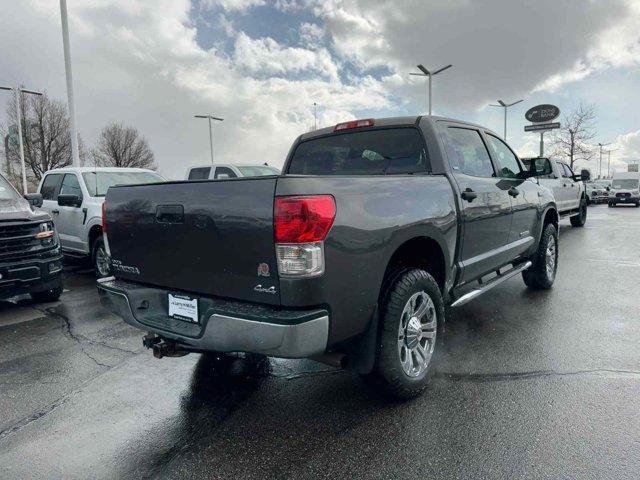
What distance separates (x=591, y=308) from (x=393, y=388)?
352 cm

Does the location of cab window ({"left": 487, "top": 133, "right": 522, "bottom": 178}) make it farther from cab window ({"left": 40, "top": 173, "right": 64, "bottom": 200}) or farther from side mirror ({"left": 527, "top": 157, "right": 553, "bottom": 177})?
cab window ({"left": 40, "top": 173, "right": 64, "bottom": 200})

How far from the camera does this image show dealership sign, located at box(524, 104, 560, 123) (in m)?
28.3

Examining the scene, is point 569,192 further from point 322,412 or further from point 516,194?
point 322,412

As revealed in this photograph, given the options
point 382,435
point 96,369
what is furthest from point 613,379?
point 96,369

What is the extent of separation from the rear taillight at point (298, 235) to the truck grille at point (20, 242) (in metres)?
4.55

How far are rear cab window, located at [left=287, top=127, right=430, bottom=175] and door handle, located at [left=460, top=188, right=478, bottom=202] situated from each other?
1.20 ft

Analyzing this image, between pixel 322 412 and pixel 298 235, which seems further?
pixel 322 412

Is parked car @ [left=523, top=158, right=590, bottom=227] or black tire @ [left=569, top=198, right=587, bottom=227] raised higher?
parked car @ [left=523, top=158, right=590, bottom=227]

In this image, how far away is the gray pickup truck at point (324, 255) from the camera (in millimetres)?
2459

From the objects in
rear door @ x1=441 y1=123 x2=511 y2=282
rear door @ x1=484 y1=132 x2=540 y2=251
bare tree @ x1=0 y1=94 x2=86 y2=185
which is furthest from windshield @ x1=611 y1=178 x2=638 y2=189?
bare tree @ x1=0 y1=94 x2=86 y2=185

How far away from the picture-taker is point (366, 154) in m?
4.07

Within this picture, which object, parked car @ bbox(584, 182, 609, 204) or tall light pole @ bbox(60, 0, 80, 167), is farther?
parked car @ bbox(584, 182, 609, 204)

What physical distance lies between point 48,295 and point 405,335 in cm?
521

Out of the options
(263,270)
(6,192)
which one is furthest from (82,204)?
(263,270)
